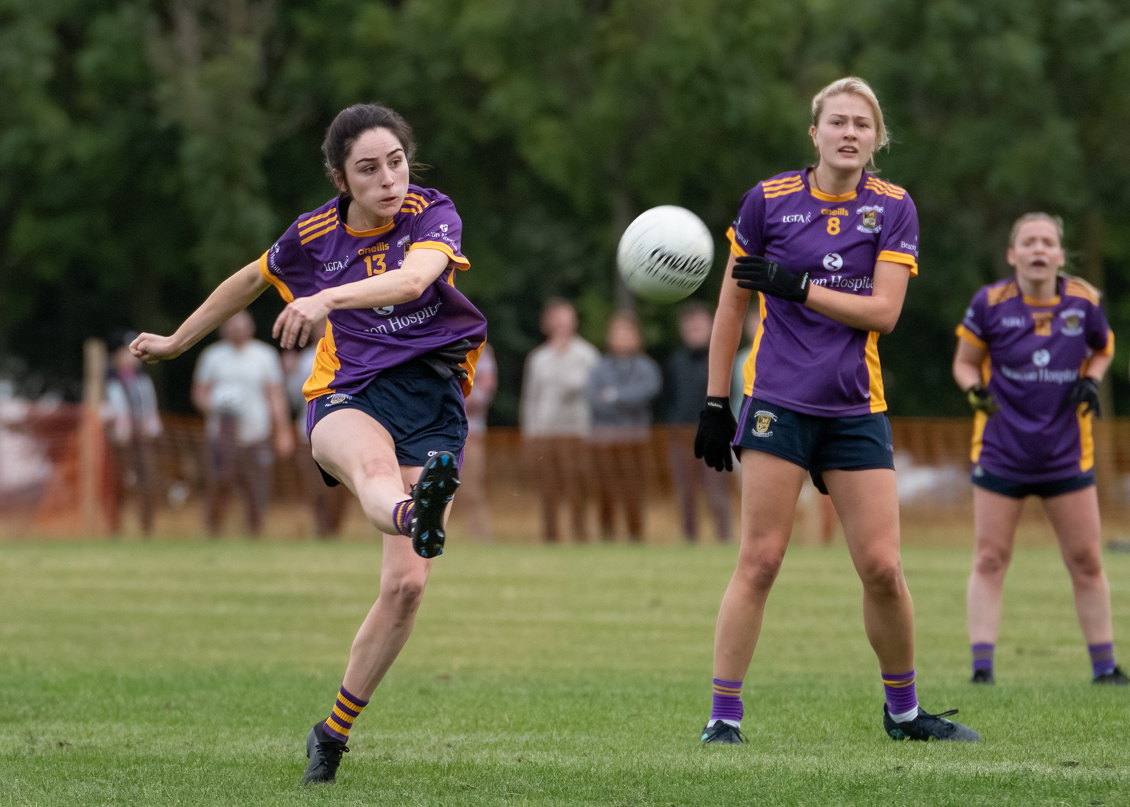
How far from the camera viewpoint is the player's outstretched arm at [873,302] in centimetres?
547

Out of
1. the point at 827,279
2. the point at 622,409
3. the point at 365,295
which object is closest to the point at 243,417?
the point at 622,409

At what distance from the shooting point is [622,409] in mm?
15836

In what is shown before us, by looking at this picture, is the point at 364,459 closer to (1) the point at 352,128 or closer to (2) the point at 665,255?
(1) the point at 352,128

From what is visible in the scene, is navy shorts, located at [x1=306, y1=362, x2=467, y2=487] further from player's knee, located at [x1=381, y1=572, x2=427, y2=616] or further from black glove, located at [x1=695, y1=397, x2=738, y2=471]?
black glove, located at [x1=695, y1=397, x2=738, y2=471]

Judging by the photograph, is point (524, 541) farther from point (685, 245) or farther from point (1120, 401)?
point (1120, 401)

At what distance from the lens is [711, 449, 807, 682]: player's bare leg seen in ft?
18.6

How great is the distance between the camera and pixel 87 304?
30422 millimetres

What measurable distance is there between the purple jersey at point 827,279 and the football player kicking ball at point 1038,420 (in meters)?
2.44

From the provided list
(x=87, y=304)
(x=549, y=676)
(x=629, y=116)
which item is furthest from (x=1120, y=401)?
(x=549, y=676)

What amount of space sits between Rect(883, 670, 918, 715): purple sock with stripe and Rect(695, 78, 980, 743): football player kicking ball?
9 centimetres

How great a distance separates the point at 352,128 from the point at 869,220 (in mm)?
1892

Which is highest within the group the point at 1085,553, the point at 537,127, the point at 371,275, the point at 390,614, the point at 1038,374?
the point at 537,127

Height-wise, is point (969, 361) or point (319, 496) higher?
point (969, 361)

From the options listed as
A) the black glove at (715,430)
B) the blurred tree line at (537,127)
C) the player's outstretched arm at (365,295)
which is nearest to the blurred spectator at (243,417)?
the blurred tree line at (537,127)
